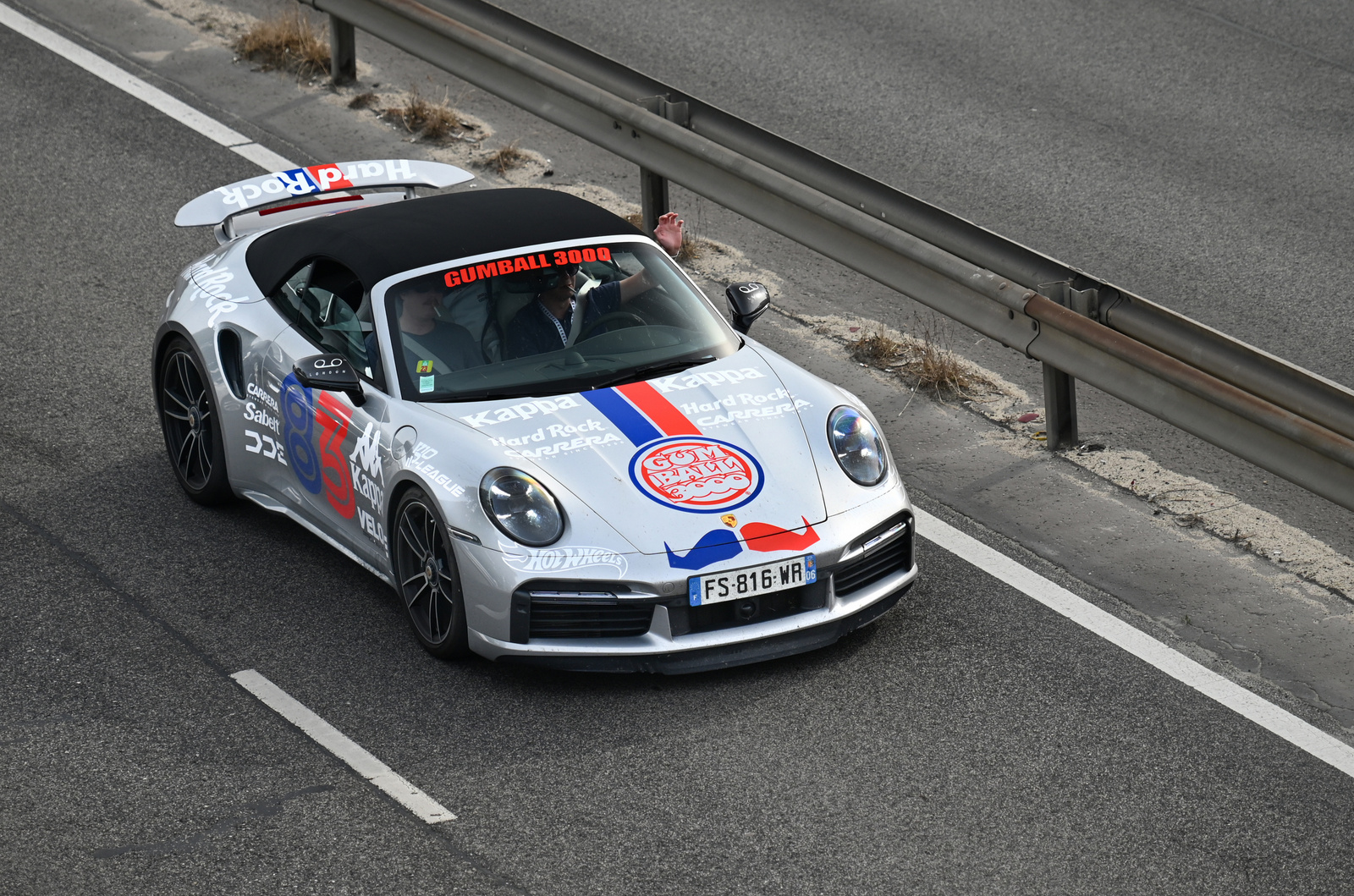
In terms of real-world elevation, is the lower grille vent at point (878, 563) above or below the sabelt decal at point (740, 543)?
below

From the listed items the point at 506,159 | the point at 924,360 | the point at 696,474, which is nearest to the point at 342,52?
the point at 506,159

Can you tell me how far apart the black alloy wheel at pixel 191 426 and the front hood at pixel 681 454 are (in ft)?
4.96

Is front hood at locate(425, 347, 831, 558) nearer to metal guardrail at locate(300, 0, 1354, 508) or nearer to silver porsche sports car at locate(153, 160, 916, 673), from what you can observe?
silver porsche sports car at locate(153, 160, 916, 673)

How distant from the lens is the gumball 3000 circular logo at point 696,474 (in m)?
6.55

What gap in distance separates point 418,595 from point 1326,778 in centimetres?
328

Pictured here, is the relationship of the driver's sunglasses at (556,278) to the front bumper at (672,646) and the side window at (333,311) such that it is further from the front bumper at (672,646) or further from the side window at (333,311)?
the front bumper at (672,646)

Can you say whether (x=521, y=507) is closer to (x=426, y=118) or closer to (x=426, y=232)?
(x=426, y=232)

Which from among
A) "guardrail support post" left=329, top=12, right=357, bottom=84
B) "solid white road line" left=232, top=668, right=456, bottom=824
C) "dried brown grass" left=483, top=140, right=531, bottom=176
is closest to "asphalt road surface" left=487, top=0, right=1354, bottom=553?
"dried brown grass" left=483, top=140, right=531, bottom=176

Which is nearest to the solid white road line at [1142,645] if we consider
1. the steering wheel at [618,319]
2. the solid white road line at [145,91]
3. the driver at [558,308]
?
the steering wheel at [618,319]

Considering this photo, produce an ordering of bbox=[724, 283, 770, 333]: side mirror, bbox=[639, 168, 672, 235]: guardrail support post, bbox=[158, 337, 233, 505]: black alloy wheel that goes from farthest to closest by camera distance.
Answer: bbox=[639, 168, 672, 235]: guardrail support post → bbox=[158, 337, 233, 505]: black alloy wheel → bbox=[724, 283, 770, 333]: side mirror

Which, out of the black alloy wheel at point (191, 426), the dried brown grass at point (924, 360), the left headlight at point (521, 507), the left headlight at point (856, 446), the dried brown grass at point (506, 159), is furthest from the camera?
the dried brown grass at point (506, 159)

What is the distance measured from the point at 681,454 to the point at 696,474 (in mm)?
122

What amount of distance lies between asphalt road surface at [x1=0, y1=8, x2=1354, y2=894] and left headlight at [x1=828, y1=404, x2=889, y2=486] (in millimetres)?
599

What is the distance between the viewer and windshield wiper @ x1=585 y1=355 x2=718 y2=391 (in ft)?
23.5
